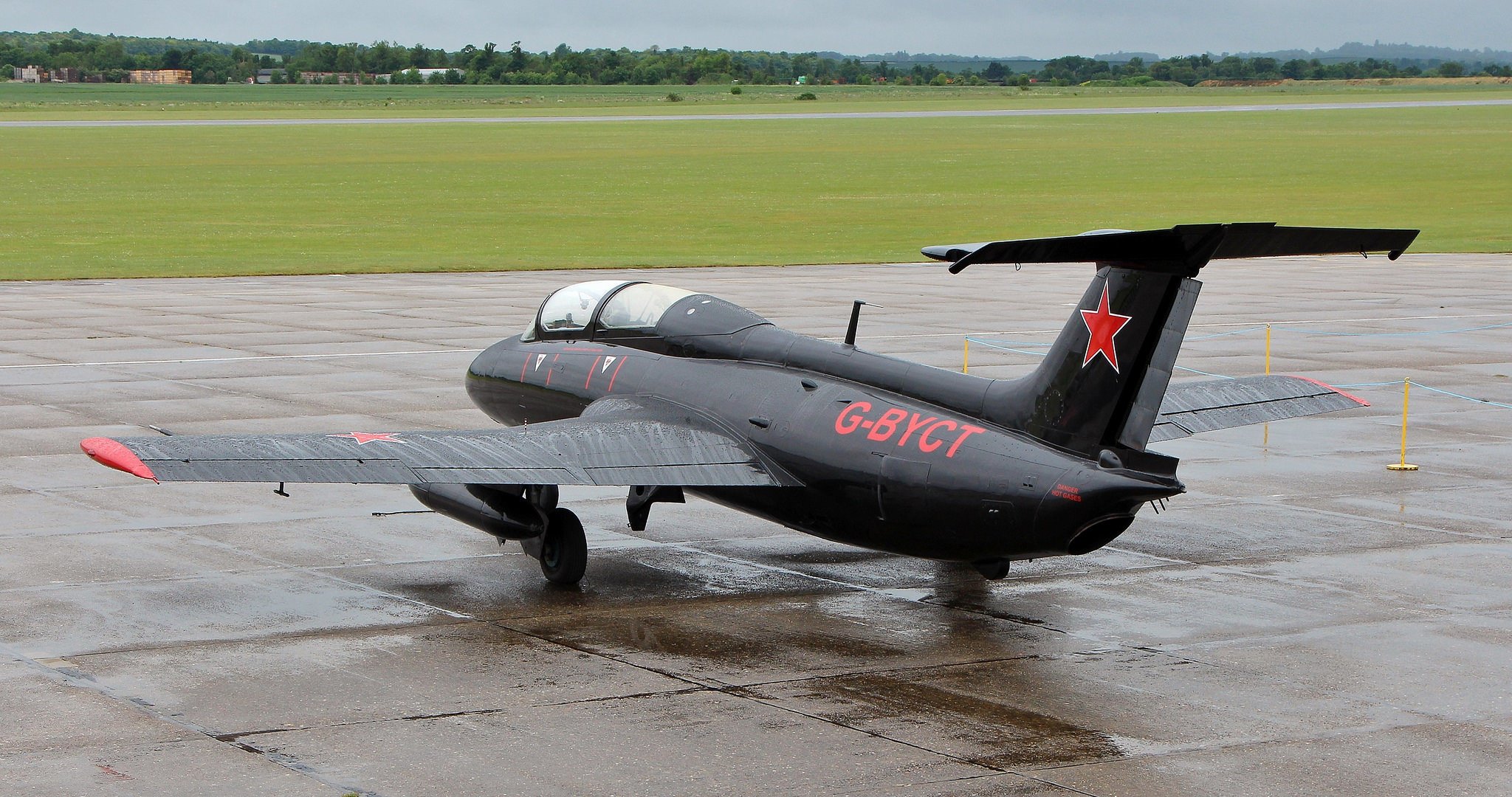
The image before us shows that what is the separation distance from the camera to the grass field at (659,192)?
51.7 m

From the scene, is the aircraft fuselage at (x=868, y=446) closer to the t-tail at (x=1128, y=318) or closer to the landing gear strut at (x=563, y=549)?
the t-tail at (x=1128, y=318)

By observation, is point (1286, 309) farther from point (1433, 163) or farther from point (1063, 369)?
point (1433, 163)

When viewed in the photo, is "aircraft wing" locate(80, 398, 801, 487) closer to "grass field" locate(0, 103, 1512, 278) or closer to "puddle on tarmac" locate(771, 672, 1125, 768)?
"puddle on tarmac" locate(771, 672, 1125, 768)

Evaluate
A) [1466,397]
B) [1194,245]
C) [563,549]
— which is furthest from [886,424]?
[1466,397]

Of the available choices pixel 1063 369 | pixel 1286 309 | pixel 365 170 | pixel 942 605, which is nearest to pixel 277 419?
pixel 942 605

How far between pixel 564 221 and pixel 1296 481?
144ft

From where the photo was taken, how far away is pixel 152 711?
11.2 meters

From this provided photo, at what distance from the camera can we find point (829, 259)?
49.9 metres

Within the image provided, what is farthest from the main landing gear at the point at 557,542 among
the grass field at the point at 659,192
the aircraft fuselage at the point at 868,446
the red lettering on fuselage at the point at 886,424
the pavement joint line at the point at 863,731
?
the grass field at the point at 659,192

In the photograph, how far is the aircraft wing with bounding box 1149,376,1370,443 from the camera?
16516 millimetres

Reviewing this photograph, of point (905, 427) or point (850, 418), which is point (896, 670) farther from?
point (850, 418)

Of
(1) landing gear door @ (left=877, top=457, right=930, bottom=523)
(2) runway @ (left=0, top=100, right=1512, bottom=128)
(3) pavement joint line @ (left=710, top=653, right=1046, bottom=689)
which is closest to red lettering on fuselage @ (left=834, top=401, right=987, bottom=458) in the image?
(1) landing gear door @ (left=877, top=457, right=930, bottom=523)

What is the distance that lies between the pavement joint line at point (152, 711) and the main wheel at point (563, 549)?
429 centimetres

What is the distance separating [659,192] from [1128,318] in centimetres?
6233
